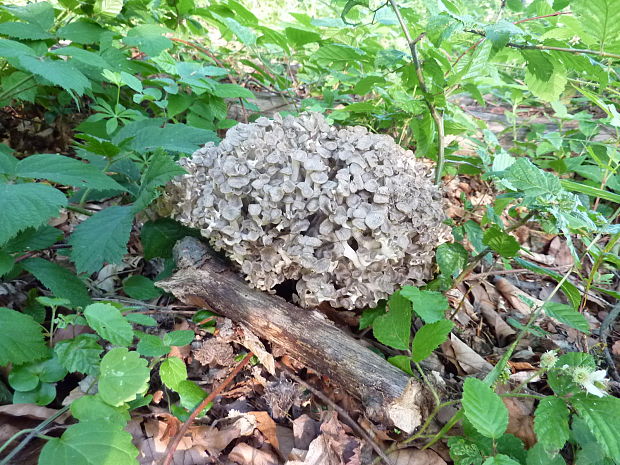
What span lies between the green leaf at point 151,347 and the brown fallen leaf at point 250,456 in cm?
53

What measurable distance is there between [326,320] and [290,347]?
0.24 metres

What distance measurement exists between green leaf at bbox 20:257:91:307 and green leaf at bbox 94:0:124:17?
2149mm

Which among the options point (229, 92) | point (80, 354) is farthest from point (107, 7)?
point (80, 354)

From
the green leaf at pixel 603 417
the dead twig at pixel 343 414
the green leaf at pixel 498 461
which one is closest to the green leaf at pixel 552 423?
the green leaf at pixel 603 417

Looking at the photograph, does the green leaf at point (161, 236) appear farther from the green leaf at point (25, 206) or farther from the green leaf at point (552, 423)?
the green leaf at point (552, 423)

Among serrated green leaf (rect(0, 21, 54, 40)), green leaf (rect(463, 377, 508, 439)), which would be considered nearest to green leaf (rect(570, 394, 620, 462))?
green leaf (rect(463, 377, 508, 439))

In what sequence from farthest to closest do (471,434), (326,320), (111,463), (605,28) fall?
(326,320) → (605,28) → (471,434) → (111,463)

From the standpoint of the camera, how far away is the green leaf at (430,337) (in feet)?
5.81

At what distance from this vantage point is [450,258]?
7.40ft

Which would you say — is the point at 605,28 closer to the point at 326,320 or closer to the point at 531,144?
the point at 326,320

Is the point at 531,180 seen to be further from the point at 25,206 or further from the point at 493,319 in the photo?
the point at 25,206

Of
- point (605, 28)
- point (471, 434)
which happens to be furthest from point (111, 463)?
point (605, 28)

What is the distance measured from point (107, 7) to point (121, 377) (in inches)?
113

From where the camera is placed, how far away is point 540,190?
182cm
